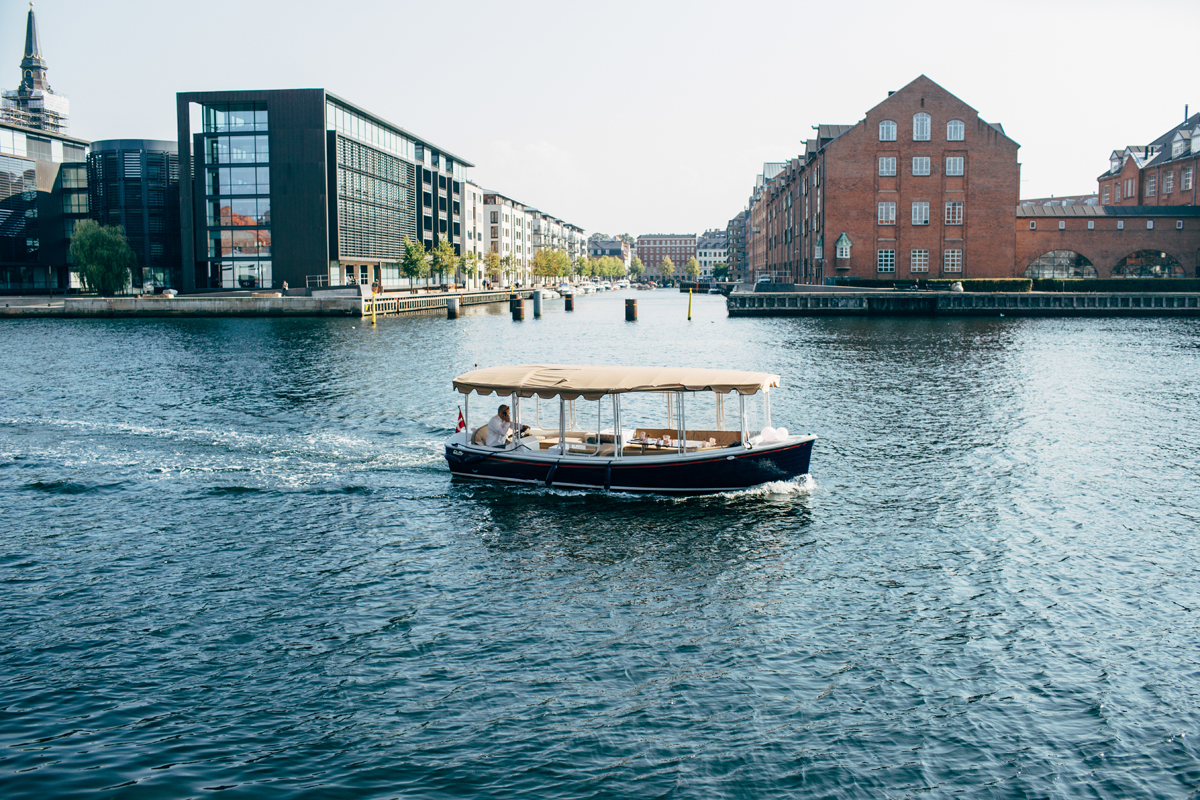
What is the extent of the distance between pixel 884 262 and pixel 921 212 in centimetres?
620

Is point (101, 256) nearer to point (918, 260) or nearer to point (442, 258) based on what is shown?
point (442, 258)

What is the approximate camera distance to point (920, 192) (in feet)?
313

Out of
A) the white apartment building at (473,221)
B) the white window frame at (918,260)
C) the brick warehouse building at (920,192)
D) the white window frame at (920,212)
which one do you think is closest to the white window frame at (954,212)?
the brick warehouse building at (920,192)

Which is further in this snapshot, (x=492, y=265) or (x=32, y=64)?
(x=492, y=265)

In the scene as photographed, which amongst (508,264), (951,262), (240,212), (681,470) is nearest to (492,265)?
(508,264)

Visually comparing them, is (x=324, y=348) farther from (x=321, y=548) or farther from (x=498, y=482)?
(x=321, y=548)

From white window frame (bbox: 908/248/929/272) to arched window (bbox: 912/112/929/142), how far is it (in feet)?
36.9

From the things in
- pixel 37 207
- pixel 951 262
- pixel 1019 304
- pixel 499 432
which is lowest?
pixel 499 432

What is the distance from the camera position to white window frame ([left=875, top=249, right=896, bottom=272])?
9725cm

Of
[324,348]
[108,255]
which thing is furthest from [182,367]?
[108,255]

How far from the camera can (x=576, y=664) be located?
45.5 feet

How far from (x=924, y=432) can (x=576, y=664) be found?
2112cm

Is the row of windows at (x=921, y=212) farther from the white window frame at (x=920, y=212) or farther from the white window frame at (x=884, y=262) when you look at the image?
the white window frame at (x=884, y=262)

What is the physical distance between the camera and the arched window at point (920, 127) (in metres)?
94.0
